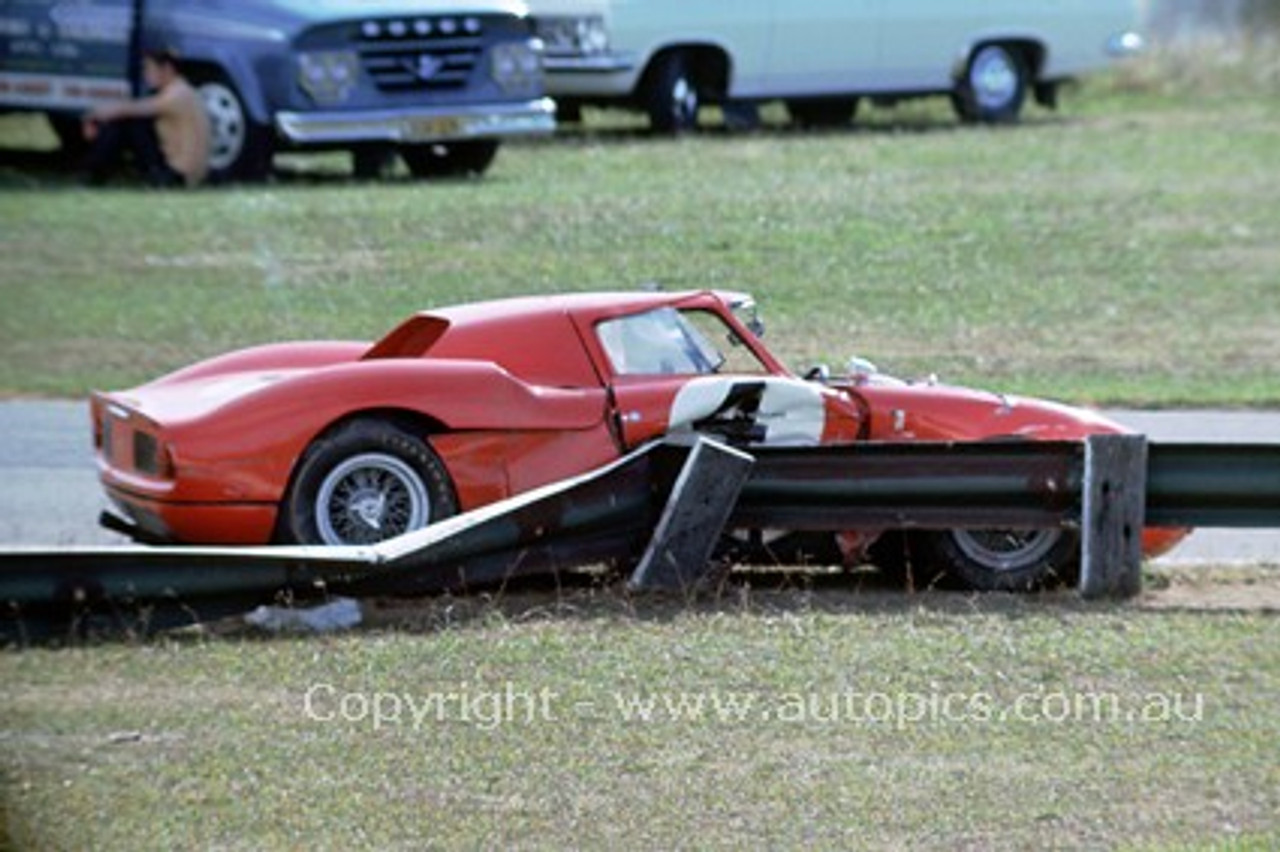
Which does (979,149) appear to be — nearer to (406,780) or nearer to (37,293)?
(37,293)

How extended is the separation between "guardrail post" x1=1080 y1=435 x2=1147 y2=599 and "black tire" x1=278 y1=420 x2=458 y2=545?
85.0 inches

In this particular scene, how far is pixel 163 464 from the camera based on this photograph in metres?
9.17

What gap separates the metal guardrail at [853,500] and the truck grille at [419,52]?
10.9 meters

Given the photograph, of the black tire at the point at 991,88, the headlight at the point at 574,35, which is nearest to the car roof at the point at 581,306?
the headlight at the point at 574,35

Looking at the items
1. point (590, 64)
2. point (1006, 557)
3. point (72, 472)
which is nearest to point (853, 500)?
point (1006, 557)

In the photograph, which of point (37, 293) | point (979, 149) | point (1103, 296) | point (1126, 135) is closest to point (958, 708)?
point (1103, 296)

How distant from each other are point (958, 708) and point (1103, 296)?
9.07 metres

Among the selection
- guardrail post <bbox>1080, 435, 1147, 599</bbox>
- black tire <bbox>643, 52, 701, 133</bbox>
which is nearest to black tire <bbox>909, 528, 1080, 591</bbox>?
guardrail post <bbox>1080, 435, 1147, 599</bbox>

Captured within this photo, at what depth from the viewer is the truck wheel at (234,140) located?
19.5m

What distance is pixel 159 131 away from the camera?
19.7 meters

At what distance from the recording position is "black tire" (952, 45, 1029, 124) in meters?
24.1

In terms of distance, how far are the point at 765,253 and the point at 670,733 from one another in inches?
371

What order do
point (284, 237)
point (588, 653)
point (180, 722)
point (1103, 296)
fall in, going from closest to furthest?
point (180, 722)
point (588, 653)
point (1103, 296)
point (284, 237)

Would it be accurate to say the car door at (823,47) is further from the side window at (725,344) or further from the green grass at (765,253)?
Result: the side window at (725,344)
